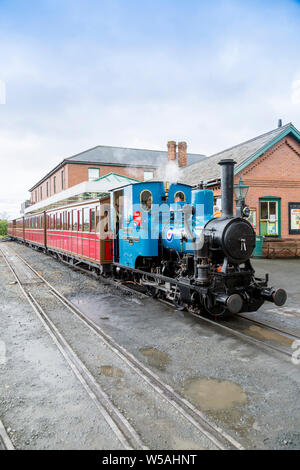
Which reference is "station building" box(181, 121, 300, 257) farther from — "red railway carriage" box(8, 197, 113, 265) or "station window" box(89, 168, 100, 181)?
"station window" box(89, 168, 100, 181)

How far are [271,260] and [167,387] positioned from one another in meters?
12.9

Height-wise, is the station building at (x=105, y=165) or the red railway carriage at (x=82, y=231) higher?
the station building at (x=105, y=165)

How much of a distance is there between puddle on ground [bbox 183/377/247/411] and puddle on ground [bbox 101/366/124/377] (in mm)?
823

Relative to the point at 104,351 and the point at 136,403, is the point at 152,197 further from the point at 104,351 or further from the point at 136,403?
the point at 136,403

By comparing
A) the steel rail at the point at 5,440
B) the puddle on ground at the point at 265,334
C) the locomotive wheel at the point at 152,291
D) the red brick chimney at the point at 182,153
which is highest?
the red brick chimney at the point at 182,153

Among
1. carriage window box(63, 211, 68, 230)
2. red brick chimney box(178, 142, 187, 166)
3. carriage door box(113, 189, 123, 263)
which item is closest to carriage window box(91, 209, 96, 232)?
carriage door box(113, 189, 123, 263)

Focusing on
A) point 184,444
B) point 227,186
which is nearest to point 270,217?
point 227,186

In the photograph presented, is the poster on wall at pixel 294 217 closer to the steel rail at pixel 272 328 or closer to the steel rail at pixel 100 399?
the steel rail at pixel 272 328

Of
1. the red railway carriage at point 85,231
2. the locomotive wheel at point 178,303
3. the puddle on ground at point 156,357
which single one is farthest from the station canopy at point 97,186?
the puddle on ground at point 156,357

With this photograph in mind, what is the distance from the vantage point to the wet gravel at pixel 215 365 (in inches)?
121

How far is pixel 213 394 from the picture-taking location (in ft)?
11.8

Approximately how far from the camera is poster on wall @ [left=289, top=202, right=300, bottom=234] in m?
16.9

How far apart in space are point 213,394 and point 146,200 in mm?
4881

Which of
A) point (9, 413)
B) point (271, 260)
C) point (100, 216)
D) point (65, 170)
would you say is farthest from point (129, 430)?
point (65, 170)
